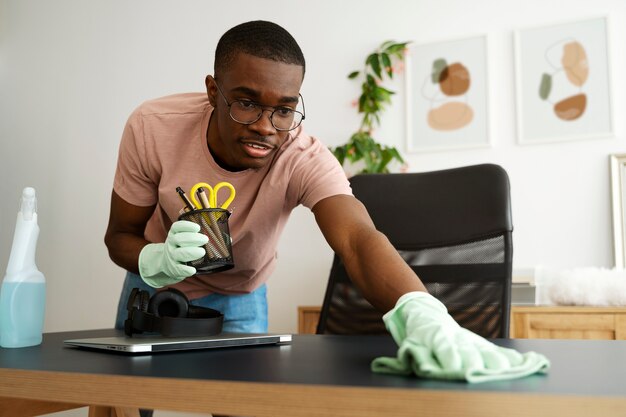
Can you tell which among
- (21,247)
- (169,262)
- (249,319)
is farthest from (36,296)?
(249,319)

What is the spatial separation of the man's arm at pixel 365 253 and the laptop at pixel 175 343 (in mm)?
168

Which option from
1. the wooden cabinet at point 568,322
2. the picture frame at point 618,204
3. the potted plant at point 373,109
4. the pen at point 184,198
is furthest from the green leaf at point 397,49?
the pen at point 184,198

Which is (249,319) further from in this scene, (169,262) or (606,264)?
(606,264)

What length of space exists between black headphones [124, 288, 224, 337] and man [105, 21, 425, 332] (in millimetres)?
70

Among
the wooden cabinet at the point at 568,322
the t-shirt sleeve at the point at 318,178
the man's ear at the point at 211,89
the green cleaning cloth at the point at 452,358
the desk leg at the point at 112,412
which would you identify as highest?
the man's ear at the point at 211,89

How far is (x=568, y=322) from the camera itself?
2.14 m

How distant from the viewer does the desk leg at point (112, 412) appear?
1.39 meters

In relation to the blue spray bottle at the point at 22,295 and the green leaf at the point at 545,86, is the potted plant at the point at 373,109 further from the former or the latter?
the blue spray bottle at the point at 22,295

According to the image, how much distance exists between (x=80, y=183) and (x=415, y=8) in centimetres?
208

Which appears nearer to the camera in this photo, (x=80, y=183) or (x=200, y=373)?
(x=200, y=373)

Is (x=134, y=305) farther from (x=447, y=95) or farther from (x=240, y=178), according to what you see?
(x=447, y=95)

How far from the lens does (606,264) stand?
2.57 meters

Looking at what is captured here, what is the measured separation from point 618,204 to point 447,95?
33.9 inches

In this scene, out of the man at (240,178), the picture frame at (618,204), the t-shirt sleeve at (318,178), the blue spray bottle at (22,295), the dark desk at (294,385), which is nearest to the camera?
the dark desk at (294,385)
